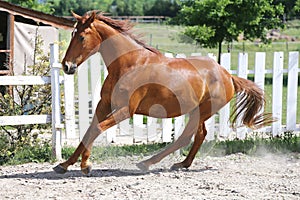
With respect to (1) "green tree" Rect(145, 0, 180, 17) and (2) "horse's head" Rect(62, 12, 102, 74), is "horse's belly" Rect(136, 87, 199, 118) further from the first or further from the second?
(1) "green tree" Rect(145, 0, 180, 17)

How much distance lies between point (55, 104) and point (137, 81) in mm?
1835

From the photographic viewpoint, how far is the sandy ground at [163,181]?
227 inches

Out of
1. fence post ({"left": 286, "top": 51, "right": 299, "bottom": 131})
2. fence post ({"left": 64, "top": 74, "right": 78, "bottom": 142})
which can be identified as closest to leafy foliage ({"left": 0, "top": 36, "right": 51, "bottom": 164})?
fence post ({"left": 64, "top": 74, "right": 78, "bottom": 142})

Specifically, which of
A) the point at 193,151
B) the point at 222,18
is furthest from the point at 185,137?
Answer: the point at 222,18

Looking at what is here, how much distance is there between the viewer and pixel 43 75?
834 cm

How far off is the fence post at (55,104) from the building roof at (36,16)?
7410 mm

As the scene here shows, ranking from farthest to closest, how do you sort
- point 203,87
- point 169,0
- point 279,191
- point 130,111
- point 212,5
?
point 169,0 < point 212,5 < point 203,87 < point 130,111 < point 279,191

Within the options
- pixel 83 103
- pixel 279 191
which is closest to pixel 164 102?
pixel 279 191

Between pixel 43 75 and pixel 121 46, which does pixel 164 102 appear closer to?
pixel 121 46

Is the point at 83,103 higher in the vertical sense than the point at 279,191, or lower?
higher

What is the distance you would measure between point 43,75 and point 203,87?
2.63 meters

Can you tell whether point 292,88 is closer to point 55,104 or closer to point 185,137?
point 185,137

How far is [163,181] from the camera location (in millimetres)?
6352

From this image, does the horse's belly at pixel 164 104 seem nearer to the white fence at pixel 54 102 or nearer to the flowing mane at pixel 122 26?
the flowing mane at pixel 122 26
